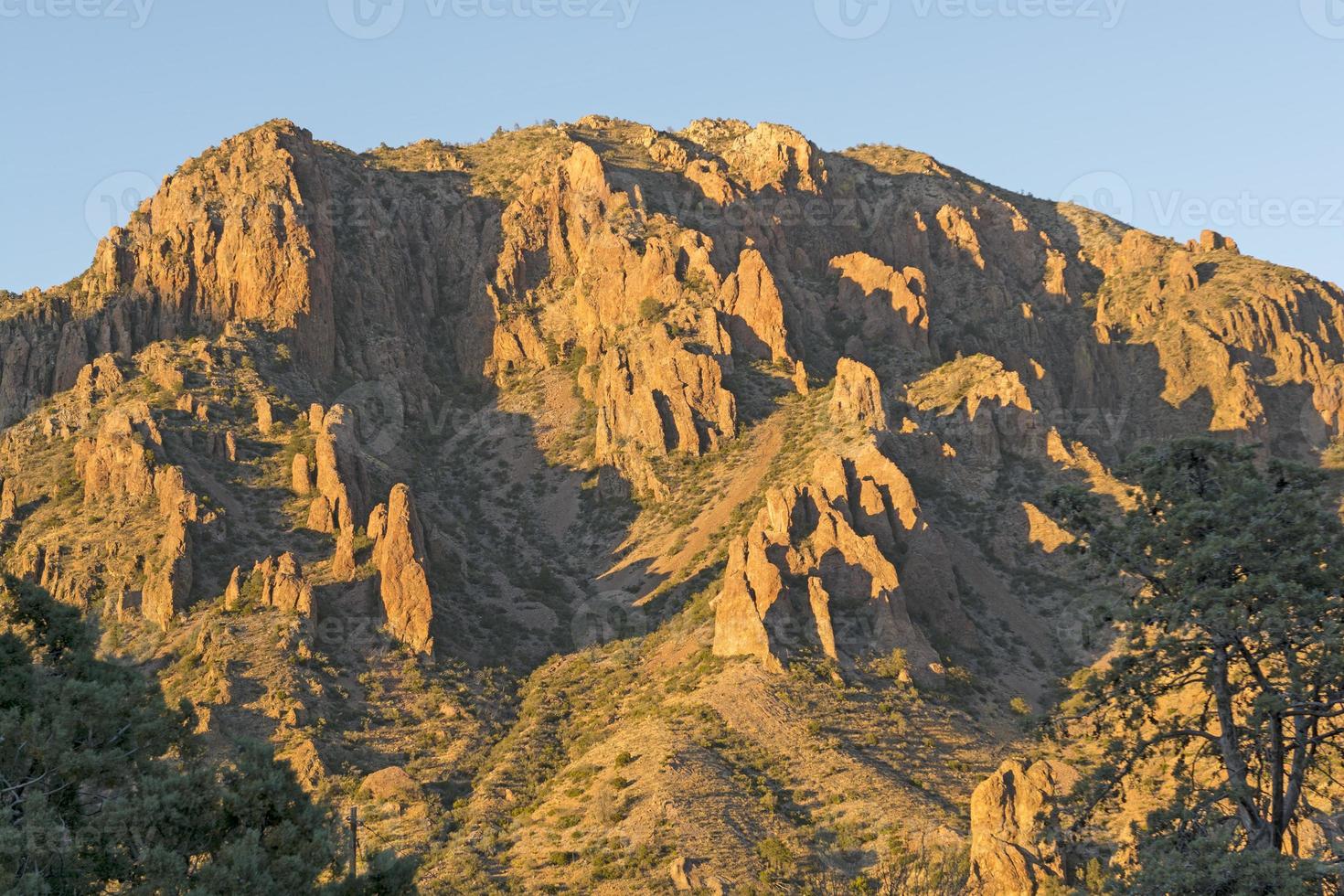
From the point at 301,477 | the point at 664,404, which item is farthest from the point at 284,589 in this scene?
the point at 664,404

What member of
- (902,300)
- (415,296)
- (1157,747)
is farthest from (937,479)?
(1157,747)

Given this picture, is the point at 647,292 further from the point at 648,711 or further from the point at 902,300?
the point at 648,711

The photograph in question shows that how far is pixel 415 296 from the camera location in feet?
430

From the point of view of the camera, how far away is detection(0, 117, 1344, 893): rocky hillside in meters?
70.4

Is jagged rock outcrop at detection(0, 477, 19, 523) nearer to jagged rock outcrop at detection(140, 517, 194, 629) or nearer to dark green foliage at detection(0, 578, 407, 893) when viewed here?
jagged rock outcrop at detection(140, 517, 194, 629)

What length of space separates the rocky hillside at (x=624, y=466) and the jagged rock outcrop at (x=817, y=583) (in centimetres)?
24

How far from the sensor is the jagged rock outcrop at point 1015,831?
53.3 m

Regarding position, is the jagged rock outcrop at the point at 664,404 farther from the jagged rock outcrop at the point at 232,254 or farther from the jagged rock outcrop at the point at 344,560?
the jagged rock outcrop at the point at 344,560

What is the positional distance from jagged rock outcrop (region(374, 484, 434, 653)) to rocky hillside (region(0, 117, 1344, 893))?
11.2 inches

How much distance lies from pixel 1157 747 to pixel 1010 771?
81.6ft

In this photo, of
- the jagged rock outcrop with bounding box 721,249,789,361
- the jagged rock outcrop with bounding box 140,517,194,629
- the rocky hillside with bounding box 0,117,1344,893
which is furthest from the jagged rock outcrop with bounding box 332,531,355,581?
the jagged rock outcrop with bounding box 721,249,789,361

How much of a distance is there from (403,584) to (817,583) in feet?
85.7

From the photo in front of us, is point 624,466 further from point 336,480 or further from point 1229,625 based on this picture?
point 1229,625

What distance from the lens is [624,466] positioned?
10719cm
